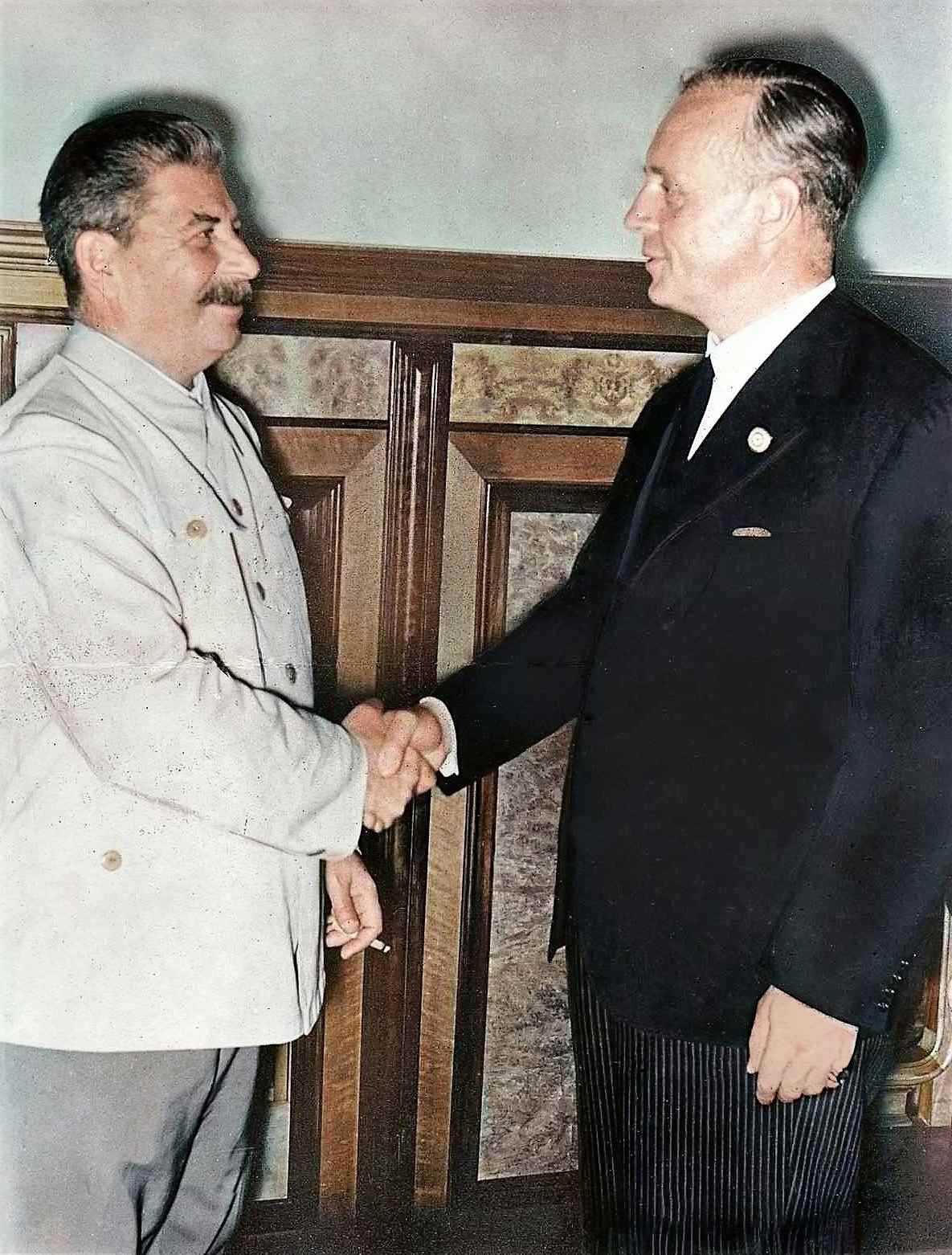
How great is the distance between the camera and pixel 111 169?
52.3 inches

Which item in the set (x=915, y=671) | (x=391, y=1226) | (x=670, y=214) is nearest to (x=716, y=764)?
(x=915, y=671)

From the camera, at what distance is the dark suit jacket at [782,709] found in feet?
4.32

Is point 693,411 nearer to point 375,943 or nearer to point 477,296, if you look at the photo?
point 477,296

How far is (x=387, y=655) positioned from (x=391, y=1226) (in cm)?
76

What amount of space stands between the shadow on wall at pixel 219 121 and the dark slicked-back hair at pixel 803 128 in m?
0.52

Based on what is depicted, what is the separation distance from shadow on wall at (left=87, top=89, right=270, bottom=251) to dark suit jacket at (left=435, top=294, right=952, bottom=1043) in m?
0.55

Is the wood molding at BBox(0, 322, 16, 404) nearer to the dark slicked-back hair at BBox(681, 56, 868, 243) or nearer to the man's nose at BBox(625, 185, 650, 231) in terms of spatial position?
the man's nose at BBox(625, 185, 650, 231)

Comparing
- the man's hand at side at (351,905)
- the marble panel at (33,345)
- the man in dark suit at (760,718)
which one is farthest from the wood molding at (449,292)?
the man's hand at side at (351,905)

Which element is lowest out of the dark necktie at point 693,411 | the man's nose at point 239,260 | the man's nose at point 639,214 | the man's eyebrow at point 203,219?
the dark necktie at point 693,411

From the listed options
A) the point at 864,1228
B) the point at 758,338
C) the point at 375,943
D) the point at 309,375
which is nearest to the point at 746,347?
the point at 758,338

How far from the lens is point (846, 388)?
1.35m

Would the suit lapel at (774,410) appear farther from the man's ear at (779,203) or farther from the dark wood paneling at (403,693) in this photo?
the dark wood paneling at (403,693)

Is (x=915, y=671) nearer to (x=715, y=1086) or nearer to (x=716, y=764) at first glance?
(x=716, y=764)

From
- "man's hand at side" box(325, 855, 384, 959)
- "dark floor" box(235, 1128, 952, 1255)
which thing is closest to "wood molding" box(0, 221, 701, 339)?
"man's hand at side" box(325, 855, 384, 959)
